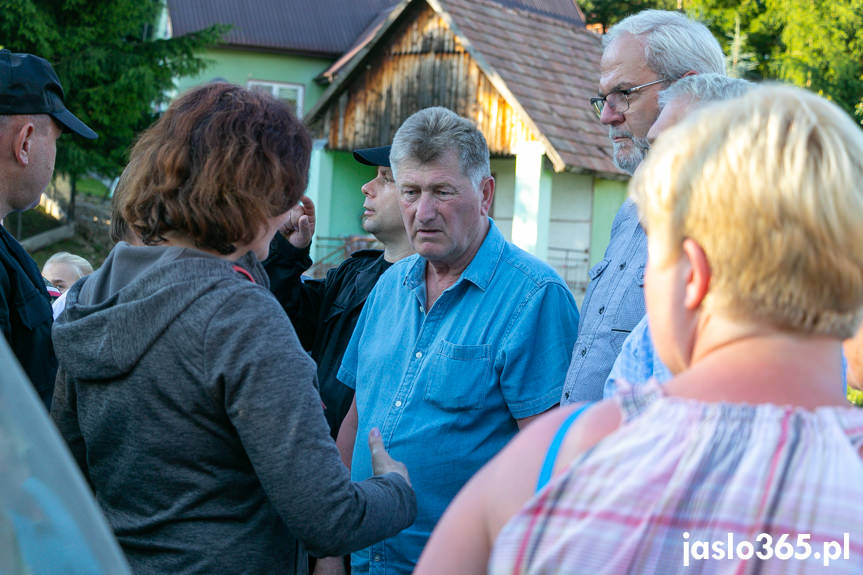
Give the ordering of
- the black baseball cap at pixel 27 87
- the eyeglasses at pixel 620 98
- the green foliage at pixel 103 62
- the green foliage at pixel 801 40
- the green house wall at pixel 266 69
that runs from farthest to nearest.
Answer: the green house wall at pixel 266 69 < the green foliage at pixel 801 40 < the green foliage at pixel 103 62 < the eyeglasses at pixel 620 98 < the black baseball cap at pixel 27 87

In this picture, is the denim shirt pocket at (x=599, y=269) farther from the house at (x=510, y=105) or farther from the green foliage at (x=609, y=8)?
the green foliage at (x=609, y=8)

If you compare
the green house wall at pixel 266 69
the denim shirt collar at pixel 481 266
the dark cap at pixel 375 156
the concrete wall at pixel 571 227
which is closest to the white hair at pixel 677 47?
the denim shirt collar at pixel 481 266

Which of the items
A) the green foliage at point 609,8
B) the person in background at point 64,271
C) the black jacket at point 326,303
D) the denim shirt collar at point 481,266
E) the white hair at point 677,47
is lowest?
the person in background at point 64,271

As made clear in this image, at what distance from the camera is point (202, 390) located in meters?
1.71

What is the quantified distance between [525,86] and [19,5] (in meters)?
10.0

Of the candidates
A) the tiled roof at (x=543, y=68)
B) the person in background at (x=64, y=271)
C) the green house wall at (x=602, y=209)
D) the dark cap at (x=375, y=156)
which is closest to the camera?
the dark cap at (x=375, y=156)

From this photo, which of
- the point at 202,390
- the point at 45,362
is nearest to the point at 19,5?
the point at 45,362

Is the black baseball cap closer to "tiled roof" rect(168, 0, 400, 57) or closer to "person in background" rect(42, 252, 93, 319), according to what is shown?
"person in background" rect(42, 252, 93, 319)

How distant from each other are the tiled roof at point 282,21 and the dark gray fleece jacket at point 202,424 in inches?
942

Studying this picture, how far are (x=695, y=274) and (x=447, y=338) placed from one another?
5.56 ft

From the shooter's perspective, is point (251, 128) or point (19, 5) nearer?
point (251, 128)

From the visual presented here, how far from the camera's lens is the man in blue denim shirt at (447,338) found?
2.65m

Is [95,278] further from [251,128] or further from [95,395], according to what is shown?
[251,128]

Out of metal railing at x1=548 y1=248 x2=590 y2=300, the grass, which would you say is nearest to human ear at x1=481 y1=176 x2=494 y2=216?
metal railing at x1=548 y1=248 x2=590 y2=300
